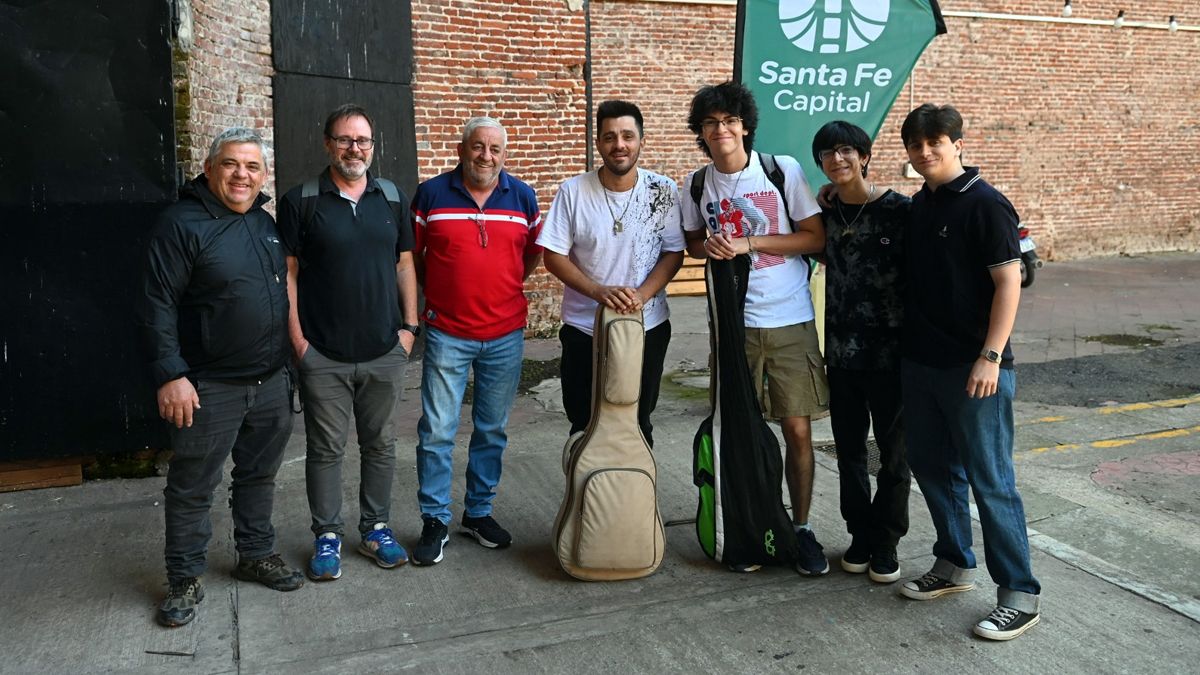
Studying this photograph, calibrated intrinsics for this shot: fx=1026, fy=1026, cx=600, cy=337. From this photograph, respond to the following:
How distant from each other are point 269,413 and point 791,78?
327cm

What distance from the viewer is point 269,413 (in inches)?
154

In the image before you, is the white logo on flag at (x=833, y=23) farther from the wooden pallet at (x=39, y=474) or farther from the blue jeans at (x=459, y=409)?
the wooden pallet at (x=39, y=474)

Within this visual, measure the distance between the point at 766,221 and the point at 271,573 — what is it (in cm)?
239

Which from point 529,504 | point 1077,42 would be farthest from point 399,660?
point 1077,42

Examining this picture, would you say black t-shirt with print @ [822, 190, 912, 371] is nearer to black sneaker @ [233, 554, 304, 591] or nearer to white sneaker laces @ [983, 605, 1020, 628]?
white sneaker laces @ [983, 605, 1020, 628]

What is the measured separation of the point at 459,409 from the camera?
4.39 metres

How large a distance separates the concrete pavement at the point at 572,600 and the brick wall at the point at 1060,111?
9330 millimetres

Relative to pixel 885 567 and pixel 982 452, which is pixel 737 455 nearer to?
pixel 885 567

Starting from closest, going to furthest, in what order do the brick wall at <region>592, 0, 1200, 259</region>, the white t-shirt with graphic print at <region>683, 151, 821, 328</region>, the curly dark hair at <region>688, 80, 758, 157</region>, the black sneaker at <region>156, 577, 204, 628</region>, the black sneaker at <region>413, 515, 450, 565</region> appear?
the black sneaker at <region>156, 577, 204, 628</region>
the curly dark hair at <region>688, 80, 758, 157</region>
the white t-shirt with graphic print at <region>683, 151, 821, 328</region>
the black sneaker at <region>413, 515, 450, 565</region>
the brick wall at <region>592, 0, 1200, 259</region>

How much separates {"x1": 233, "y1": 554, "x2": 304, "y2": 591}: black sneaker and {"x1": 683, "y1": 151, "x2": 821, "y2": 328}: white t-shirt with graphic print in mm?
2058

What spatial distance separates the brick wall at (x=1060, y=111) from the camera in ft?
45.8

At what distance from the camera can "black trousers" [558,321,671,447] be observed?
168 inches

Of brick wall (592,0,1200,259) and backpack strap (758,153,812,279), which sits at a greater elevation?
brick wall (592,0,1200,259)

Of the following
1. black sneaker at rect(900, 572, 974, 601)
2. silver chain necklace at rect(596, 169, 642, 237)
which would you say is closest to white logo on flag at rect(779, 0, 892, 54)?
silver chain necklace at rect(596, 169, 642, 237)
